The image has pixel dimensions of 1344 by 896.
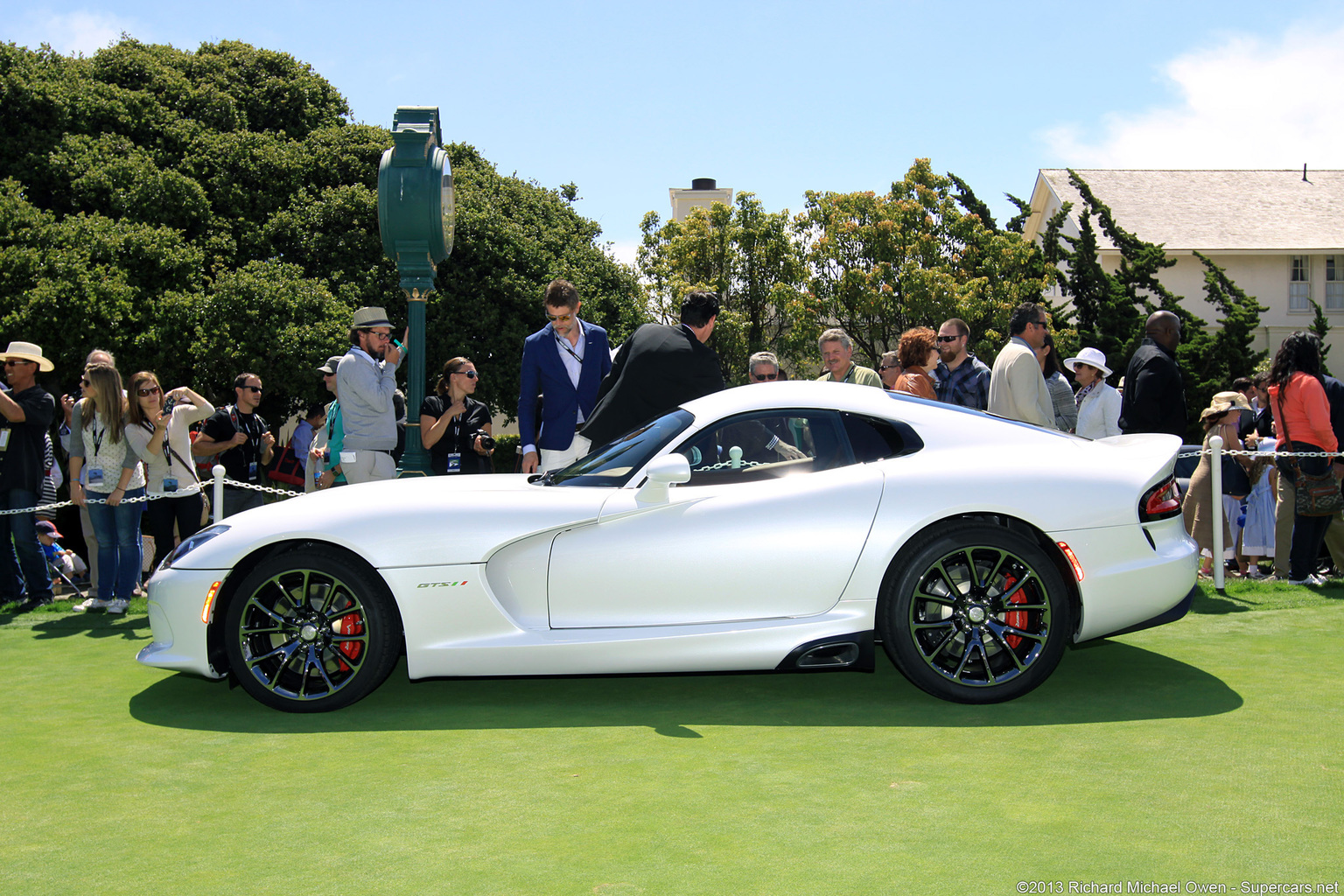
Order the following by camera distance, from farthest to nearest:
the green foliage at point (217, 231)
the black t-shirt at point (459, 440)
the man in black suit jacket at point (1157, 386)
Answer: the green foliage at point (217, 231), the black t-shirt at point (459, 440), the man in black suit jacket at point (1157, 386)

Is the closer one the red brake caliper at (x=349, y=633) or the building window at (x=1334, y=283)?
the red brake caliper at (x=349, y=633)

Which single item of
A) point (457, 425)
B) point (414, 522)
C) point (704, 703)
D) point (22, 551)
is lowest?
point (704, 703)

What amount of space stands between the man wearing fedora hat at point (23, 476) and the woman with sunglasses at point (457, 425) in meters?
2.92

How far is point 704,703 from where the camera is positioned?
509 centimetres

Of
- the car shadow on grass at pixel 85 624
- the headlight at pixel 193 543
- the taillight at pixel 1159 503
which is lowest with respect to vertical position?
the car shadow on grass at pixel 85 624

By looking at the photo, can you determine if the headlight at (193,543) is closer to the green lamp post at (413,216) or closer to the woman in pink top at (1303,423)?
the green lamp post at (413,216)

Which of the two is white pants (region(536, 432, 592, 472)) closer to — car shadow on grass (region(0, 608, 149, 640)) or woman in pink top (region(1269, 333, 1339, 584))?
car shadow on grass (region(0, 608, 149, 640))

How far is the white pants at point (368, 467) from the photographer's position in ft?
25.6

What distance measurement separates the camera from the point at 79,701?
532 cm

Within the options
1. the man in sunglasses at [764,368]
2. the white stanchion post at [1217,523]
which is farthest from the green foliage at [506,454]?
the white stanchion post at [1217,523]

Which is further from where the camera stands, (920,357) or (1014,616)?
(920,357)

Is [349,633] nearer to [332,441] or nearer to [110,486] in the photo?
[332,441]

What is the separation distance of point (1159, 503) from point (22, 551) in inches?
307

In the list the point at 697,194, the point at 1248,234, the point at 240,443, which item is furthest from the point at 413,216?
the point at 697,194
